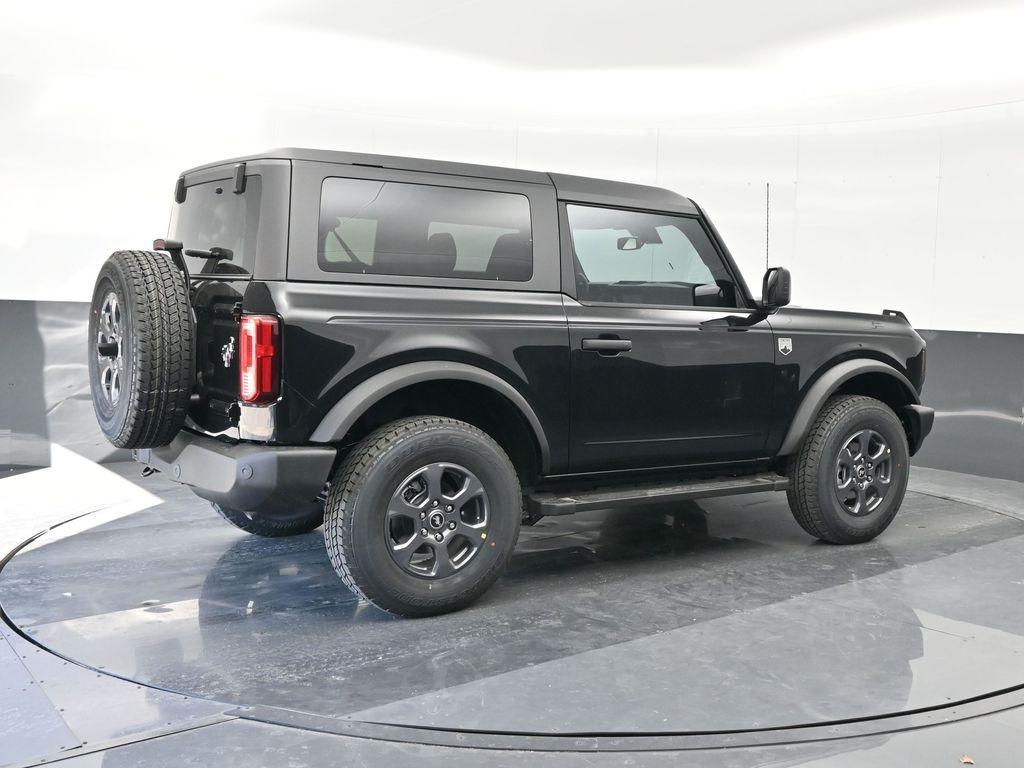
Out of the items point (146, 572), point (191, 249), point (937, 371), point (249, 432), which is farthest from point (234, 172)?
point (937, 371)

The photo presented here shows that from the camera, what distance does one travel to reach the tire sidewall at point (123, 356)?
11.3ft

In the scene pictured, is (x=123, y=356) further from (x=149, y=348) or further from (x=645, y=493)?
(x=645, y=493)

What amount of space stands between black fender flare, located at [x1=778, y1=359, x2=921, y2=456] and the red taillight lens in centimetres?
258

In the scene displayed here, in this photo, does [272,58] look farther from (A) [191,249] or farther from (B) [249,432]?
(B) [249,432]

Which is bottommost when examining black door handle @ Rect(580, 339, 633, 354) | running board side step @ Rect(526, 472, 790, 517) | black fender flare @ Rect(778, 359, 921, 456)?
running board side step @ Rect(526, 472, 790, 517)

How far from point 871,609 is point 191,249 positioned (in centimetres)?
322

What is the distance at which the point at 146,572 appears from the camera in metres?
4.29

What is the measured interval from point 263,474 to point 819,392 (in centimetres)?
278

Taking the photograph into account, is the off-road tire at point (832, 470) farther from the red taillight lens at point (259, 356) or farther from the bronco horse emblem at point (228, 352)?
the bronco horse emblem at point (228, 352)

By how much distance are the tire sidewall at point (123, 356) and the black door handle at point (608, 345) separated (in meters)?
1.77

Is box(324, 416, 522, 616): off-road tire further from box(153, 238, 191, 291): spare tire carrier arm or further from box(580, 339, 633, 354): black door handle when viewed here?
box(153, 238, 191, 291): spare tire carrier arm

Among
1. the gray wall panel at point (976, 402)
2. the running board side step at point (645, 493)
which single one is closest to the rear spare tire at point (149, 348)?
the running board side step at point (645, 493)

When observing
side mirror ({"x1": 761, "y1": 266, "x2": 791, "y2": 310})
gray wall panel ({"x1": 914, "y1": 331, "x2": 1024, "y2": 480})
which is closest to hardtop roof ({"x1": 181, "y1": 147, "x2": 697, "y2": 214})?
side mirror ({"x1": 761, "y1": 266, "x2": 791, "y2": 310})

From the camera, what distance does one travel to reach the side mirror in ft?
14.1
